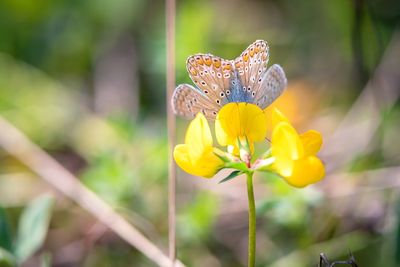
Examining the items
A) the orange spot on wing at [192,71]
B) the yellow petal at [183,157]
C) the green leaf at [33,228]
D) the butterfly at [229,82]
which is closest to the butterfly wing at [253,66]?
the butterfly at [229,82]

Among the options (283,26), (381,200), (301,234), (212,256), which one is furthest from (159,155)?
(283,26)

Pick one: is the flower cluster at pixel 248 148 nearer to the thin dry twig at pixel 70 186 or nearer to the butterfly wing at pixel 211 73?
the butterfly wing at pixel 211 73

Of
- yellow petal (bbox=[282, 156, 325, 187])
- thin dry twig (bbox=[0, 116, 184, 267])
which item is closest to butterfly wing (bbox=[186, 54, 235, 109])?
yellow petal (bbox=[282, 156, 325, 187])

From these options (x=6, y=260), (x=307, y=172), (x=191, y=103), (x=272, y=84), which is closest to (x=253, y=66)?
(x=272, y=84)

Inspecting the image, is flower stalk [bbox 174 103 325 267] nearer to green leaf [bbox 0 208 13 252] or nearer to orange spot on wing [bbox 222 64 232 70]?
orange spot on wing [bbox 222 64 232 70]

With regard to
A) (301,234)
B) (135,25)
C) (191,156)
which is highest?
(191,156)

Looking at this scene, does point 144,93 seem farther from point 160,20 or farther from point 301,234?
point 301,234
